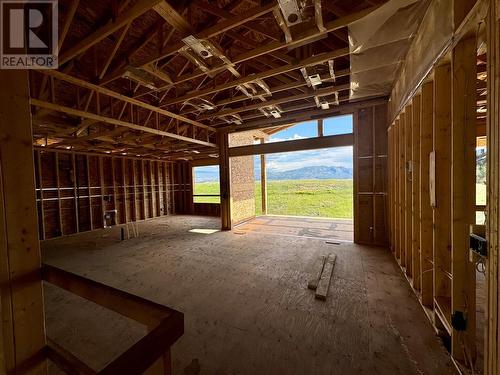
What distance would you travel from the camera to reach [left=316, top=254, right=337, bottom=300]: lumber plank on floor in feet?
9.05

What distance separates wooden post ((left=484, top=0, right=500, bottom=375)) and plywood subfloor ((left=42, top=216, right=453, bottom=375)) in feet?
2.28

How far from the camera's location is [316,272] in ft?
11.5

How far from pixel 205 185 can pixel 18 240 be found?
11.2 metres

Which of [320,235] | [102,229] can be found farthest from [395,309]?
[102,229]

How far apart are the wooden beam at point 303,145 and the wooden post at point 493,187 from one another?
385cm

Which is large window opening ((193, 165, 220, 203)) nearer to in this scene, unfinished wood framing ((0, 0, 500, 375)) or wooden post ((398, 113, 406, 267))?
unfinished wood framing ((0, 0, 500, 375))

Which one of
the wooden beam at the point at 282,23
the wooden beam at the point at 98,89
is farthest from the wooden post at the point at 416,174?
the wooden beam at the point at 98,89

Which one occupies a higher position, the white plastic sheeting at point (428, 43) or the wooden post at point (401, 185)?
the white plastic sheeting at point (428, 43)

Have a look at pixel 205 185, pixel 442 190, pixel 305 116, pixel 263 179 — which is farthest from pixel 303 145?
pixel 205 185

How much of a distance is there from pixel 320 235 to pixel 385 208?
1.94 meters

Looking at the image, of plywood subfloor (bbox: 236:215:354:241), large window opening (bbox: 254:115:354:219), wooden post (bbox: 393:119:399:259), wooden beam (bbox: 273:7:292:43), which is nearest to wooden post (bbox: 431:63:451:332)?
wooden beam (bbox: 273:7:292:43)

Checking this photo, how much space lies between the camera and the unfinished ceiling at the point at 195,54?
89.3 inches

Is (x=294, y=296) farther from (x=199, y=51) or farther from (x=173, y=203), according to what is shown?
(x=173, y=203)

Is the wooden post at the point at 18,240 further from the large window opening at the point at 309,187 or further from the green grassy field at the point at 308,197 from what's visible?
the green grassy field at the point at 308,197
